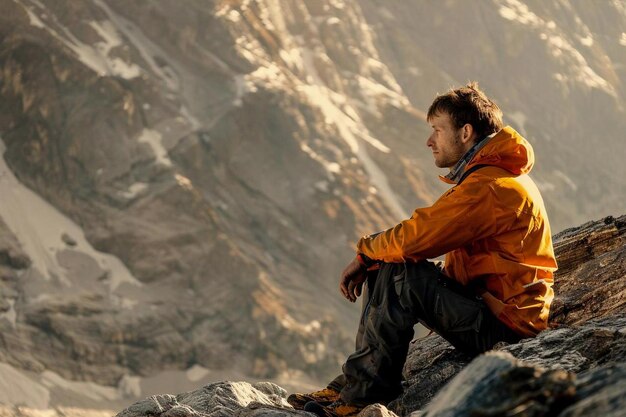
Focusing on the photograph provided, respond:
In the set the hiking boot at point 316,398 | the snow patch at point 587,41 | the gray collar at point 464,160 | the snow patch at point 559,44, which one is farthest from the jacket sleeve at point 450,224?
the snow patch at point 587,41

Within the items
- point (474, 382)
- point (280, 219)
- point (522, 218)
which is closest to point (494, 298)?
point (522, 218)

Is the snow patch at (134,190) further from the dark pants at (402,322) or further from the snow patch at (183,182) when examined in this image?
the dark pants at (402,322)

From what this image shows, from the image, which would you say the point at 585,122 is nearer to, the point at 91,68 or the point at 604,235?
the point at 91,68

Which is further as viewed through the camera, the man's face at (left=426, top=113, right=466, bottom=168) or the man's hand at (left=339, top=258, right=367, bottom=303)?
the man's hand at (left=339, top=258, right=367, bottom=303)

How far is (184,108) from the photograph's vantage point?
119 metres

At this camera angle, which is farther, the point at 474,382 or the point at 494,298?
the point at 494,298

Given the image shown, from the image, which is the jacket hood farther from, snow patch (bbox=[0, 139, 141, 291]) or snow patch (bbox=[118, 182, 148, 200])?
snow patch (bbox=[118, 182, 148, 200])

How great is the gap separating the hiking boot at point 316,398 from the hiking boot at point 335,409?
22 centimetres

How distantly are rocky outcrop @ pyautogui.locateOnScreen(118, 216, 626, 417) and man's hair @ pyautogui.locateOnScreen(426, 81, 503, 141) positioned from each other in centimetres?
182

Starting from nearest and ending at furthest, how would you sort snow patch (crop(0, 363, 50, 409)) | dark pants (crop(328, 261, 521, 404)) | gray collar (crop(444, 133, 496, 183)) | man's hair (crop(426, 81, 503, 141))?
dark pants (crop(328, 261, 521, 404)) → gray collar (crop(444, 133, 496, 183)) → man's hair (crop(426, 81, 503, 141)) → snow patch (crop(0, 363, 50, 409))

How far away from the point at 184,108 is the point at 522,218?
114019 mm

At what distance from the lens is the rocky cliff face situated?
96.9 metres

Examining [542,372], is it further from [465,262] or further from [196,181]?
[196,181]

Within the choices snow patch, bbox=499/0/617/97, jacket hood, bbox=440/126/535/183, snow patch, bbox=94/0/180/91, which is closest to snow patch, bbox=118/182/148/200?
snow patch, bbox=94/0/180/91
